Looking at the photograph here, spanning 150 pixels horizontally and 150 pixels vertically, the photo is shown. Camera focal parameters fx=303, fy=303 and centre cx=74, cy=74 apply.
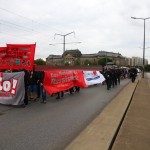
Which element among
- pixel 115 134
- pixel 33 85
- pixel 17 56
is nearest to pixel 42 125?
pixel 115 134

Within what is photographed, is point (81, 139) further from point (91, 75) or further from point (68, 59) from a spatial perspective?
point (68, 59)

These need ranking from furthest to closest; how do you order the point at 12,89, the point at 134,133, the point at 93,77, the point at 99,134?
the point at 93,77 < the point at 12,89 < the point at 134,133 < the point at 99,134

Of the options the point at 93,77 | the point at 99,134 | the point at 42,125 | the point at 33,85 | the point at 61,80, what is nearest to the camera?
the point at 99,134

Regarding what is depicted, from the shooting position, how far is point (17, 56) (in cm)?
1341

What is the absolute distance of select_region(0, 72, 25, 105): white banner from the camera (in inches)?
474

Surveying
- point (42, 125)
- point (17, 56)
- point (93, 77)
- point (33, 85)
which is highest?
point (17, 56)

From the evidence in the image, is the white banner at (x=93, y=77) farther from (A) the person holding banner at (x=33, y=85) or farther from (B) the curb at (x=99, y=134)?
(B) the curb at (x=99, y=134)

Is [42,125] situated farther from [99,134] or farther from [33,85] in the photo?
[33,85]

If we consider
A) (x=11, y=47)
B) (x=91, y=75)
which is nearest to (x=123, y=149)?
(x=11, y=47)

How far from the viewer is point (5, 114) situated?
32.9 ft

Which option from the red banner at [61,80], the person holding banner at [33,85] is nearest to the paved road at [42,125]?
the person holding banner at [33,85]

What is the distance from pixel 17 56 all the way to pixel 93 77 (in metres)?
13.0

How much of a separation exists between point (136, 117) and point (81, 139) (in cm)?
349

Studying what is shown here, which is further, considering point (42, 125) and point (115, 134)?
point (42, 125)
